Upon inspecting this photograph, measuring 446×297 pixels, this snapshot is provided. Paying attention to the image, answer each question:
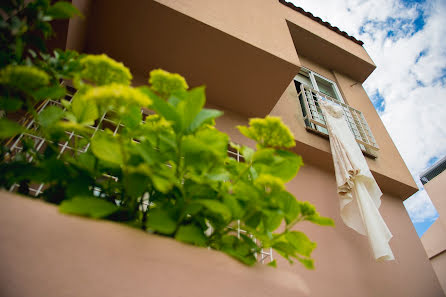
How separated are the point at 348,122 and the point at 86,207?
3.55 metres

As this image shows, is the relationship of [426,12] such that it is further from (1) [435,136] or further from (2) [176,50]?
(2) [176,50]

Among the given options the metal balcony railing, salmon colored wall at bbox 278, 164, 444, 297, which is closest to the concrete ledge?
salmon colored wall at bbox 278, 164, 444, 297

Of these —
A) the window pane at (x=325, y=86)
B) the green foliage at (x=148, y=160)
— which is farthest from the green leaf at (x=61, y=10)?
the window pane at (x=325, y=86)

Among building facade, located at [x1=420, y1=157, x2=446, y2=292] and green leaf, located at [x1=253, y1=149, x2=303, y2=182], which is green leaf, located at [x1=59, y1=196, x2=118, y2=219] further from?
building facade, located at [x1=420, y1=157, x2=446, y2=292]

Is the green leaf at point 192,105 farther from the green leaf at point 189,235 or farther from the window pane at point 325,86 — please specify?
the window pane at point 325,86

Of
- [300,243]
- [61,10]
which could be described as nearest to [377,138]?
[300,243]

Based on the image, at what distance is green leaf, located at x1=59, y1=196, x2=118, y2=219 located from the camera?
476 mm

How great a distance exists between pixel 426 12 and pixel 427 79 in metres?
2.32

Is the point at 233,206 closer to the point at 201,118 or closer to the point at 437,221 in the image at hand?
the point at 201,118

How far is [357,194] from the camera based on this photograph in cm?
218

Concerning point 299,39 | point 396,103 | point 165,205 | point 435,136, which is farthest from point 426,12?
point 165,205

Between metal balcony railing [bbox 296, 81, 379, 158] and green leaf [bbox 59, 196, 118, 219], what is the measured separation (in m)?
2.66

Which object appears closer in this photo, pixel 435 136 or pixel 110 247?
pixel 110 247

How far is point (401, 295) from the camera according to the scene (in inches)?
87.3
